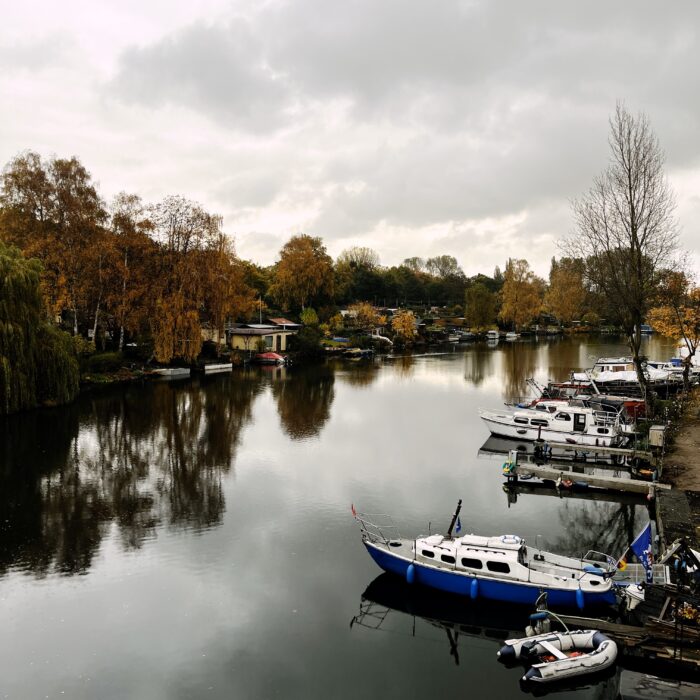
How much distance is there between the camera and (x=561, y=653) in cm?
1180

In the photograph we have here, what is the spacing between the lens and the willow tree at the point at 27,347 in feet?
107

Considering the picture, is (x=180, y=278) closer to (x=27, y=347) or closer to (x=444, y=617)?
(x=27, y=347)

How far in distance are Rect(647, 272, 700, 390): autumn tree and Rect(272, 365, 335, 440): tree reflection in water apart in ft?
72.9

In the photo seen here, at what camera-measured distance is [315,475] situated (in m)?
24.6

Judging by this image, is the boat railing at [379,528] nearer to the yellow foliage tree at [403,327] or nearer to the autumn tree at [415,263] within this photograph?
the yellow foliage tree at [403,327]

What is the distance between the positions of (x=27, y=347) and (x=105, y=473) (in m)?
13.7

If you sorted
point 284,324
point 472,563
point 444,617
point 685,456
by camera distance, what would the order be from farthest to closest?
1. point 284,324
2. point 685,456
3. point 472,563
4. point 444,617

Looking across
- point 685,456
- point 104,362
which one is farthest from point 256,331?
point 685,456

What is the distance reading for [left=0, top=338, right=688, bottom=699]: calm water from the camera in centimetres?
1202

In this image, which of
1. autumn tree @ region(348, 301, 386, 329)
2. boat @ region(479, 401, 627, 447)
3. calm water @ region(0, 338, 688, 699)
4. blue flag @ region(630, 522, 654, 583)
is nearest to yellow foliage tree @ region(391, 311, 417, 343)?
autumn tree @ region(348, 301, 386, 329)

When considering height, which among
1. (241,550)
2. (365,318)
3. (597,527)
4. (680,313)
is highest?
(365,318)

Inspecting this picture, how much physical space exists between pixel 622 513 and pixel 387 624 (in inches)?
453

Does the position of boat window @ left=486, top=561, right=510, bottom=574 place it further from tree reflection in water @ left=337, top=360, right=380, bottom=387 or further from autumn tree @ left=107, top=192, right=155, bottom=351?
autumn tree @ left=107, top=192, right=155, bottom=351

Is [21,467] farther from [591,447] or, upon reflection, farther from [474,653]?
[591,447]
